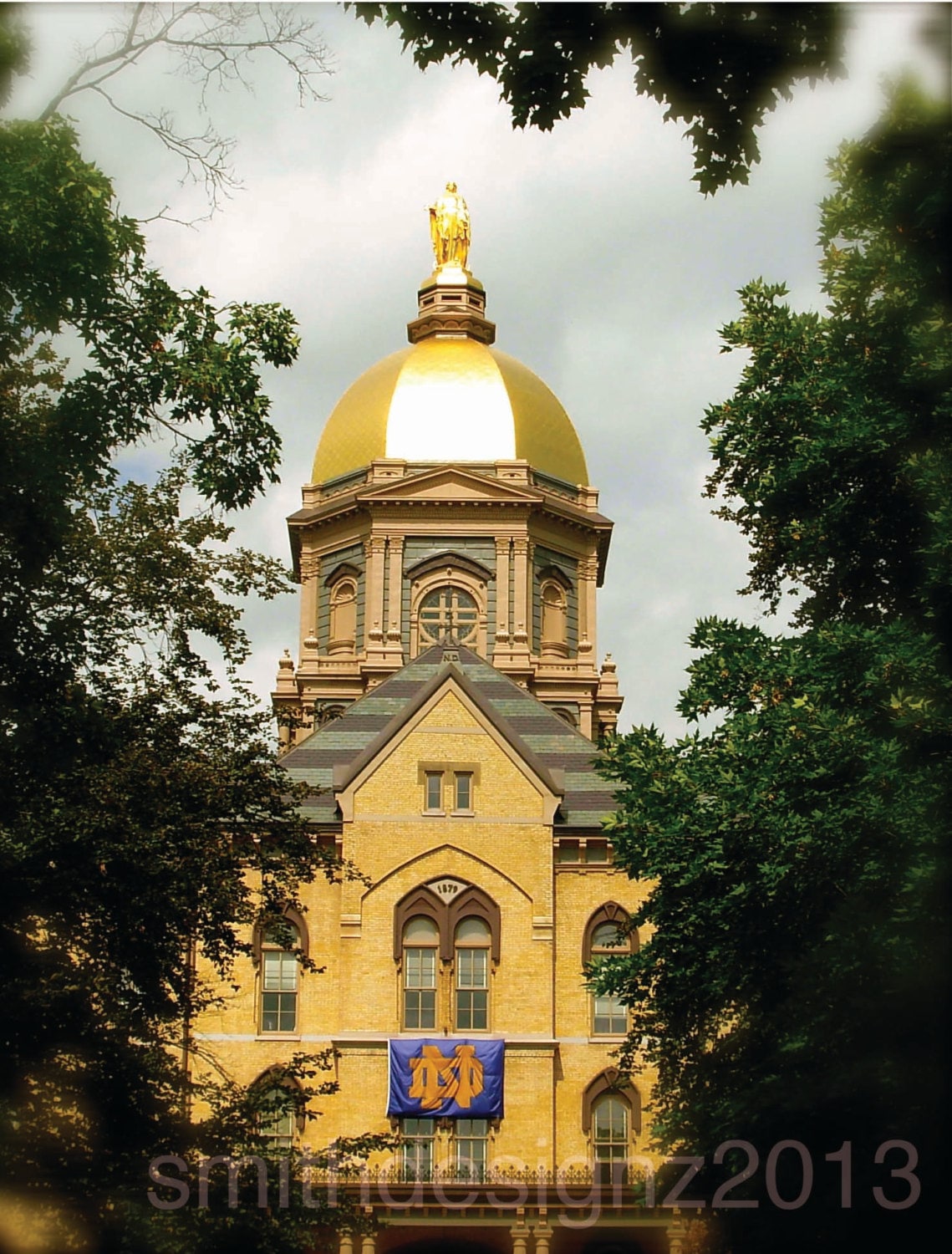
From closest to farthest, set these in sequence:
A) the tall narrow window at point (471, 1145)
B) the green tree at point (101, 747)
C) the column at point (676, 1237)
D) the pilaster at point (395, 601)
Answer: the green tree at point (101, 747) → the column at point (676, 1237) → the tall narrow window at point (471, 1145) → the pilaster at point (395, 601)

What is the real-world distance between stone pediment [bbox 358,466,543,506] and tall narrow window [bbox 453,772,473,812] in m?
17.7

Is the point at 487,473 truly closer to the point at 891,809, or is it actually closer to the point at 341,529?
the point at 341,529

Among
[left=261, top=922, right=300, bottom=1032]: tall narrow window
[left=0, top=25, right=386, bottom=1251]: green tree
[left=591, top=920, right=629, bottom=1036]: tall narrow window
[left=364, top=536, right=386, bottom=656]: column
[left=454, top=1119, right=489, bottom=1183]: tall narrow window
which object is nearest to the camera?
[left=0, top=25, right=386, bottom=1251]: green tree

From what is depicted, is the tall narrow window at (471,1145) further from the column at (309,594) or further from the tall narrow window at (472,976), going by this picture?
the column at (309,594)

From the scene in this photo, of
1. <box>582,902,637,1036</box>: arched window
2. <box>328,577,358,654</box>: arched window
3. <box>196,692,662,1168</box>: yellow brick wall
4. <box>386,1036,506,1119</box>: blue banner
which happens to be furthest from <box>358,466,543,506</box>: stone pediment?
<box>386,1036,506,1119</box>: blue banner

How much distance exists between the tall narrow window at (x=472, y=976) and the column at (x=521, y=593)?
16776mm

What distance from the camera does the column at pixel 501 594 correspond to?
196ft

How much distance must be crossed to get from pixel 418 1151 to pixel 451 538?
76.7 ft

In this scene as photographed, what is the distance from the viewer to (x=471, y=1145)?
42188 millimetres

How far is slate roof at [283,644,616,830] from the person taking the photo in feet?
148

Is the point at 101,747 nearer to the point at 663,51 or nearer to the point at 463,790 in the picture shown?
the point at 663,51

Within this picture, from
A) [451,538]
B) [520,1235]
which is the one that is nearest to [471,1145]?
[520,1235]

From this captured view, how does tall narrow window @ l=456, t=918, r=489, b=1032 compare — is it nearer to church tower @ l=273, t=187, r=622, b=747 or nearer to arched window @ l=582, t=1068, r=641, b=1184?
arched window @ l=582, t=1068, r=641, b=1184

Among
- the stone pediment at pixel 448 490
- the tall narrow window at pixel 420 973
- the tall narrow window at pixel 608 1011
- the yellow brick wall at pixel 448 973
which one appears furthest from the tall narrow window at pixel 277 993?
the stone pediment at pixel 448 490
